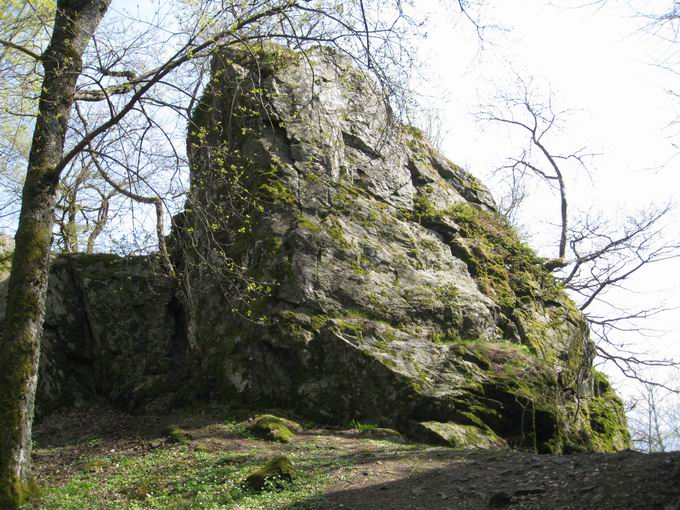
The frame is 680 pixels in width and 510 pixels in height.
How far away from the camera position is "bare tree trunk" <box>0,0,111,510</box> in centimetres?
617

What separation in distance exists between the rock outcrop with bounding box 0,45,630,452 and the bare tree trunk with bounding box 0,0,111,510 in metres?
1.81

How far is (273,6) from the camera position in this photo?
25.4ft

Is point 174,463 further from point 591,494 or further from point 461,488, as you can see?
point 591,494

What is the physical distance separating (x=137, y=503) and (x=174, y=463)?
942 mm

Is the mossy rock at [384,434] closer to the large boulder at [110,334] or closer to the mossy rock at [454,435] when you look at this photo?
the mossy rock at [454,435]

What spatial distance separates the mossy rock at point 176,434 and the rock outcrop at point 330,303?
1.12 m

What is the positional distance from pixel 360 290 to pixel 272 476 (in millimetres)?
4323

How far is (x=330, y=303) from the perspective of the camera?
9766 mm

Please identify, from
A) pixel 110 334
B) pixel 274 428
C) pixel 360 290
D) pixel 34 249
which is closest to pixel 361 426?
pixel 274 428

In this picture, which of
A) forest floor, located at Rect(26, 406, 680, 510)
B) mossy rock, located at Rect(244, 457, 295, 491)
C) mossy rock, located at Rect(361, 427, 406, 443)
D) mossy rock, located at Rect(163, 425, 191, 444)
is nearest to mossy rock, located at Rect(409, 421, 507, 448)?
mossy rock, located at Rect(361, 427, 406, 443)

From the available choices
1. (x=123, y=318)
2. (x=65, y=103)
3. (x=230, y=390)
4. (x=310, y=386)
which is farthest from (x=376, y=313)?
(x=65, y=103)

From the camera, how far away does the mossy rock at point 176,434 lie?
792 centimetres

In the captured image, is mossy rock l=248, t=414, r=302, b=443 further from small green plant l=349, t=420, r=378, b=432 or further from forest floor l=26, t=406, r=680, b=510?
small green plant l=349, t=420, r=378, b=432

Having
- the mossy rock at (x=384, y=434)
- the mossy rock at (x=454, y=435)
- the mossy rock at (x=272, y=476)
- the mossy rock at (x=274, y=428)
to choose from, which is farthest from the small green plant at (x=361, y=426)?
the mossy rock at (x=272, y=476)
